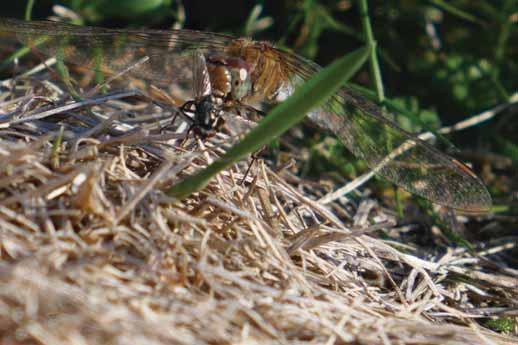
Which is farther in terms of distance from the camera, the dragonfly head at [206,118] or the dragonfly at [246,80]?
the dragonfly at [246,80]

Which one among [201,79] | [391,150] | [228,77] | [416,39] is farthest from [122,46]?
[416,39]

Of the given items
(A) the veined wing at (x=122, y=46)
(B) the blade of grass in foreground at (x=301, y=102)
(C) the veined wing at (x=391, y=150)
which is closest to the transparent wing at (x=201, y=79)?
(A) the veined wing at (x=122, y=46)

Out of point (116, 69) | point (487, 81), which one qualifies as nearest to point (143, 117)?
point (116, 69)

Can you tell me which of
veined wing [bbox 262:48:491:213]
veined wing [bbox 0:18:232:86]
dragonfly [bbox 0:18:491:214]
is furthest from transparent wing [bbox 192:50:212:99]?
veined wing [bbox 262:48:491:213]

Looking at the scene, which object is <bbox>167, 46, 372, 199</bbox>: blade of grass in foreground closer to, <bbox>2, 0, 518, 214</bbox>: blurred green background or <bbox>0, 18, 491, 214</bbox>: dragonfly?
<bbox>0, 18, 491, 214</bbox>: dragonfly

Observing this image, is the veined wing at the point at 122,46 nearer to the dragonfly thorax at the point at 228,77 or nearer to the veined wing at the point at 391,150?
the dragonfly thorax at the point at 228,77
